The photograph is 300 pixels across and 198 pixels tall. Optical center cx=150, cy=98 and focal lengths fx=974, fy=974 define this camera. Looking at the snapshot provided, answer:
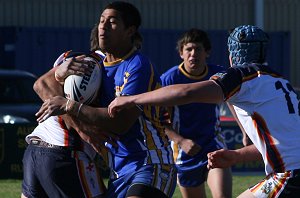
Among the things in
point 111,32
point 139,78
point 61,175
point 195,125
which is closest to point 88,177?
point 61,175

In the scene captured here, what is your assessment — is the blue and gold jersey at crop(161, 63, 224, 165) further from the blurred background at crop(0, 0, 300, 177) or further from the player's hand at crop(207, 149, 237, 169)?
the blurred background at crop(0, 0, 300, 177)

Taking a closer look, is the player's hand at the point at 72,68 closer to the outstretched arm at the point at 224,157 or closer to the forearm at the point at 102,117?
the forearm at the point at 102,117

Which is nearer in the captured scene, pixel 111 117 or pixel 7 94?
pixel 111 117

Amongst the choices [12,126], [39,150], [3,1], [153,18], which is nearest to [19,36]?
[3,1]

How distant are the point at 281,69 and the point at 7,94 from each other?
12029 mm

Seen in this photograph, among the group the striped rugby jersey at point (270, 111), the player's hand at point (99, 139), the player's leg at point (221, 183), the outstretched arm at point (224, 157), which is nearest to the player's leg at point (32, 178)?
the player's hand at point (99, 139)

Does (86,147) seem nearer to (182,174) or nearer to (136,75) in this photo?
(136,75)

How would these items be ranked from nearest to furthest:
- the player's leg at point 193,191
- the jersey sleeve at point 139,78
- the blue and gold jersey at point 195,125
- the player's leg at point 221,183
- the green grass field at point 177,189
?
the jersey sleeve at point 139,78 → the player's leg at point 221,183 → the player's leg at point 193,191 → the blue and gold jersey at point 195,125 → the green grass field at point 177,189

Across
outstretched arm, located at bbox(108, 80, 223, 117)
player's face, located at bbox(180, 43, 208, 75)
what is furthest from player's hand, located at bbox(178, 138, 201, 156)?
outstretched arm, located at bbox(108, 80, 223, 117)

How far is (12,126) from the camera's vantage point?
14469 mm

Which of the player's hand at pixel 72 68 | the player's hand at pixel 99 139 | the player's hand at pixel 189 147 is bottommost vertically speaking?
the player's hand at pixel 189 147

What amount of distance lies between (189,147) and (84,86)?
90.1 inches

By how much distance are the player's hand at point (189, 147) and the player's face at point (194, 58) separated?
94cm

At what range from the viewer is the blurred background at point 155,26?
24.9 meters
